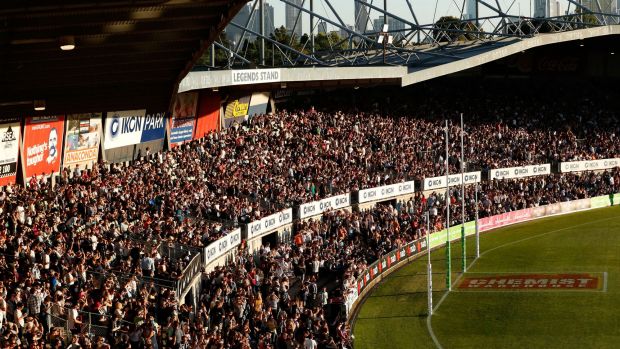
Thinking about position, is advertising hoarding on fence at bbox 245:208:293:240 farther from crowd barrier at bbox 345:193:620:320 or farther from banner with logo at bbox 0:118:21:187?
banner with logo at bbox 0:118:21:187

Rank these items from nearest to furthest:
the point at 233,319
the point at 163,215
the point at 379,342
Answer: the point at 233,319
the point at 379,342
the point at 163,215

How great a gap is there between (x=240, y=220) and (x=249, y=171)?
622cm

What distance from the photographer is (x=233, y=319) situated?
2627 centimetres

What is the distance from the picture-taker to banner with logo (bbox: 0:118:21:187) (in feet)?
109

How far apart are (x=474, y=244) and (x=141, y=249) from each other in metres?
24.8

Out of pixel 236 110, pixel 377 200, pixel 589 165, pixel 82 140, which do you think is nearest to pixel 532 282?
pixel 377 200

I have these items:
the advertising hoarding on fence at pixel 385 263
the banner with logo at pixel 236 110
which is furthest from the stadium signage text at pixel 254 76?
the advertising hoarding on fence at pixel 385 263

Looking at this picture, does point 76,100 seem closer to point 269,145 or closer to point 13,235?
point 13,235

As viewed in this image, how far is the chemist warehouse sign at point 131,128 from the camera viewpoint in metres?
→ 39.8

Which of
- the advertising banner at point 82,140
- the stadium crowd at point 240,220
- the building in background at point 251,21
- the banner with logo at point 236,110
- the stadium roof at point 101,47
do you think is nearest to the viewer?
the stadium roof at point 101,47

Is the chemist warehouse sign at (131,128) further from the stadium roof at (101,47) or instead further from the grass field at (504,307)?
the grass field at (504,307)

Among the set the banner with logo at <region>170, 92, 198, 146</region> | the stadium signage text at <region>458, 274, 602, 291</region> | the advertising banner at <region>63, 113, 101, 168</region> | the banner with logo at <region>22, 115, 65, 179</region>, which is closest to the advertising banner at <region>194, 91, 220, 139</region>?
the banner with logo at <region>170, 92, 198, 146</region>

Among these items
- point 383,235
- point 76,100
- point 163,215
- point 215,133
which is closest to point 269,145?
point 215,133

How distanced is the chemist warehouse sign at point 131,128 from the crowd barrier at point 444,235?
11.7 metres
